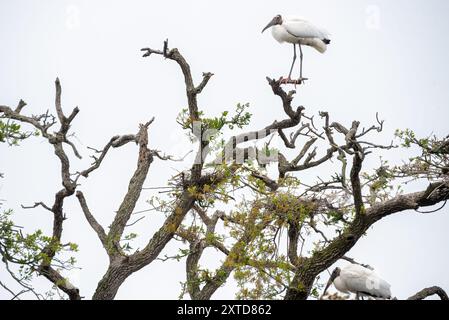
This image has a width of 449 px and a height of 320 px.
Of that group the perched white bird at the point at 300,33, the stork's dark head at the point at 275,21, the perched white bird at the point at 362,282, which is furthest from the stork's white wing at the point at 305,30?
the perched white bird at the point at 362,282

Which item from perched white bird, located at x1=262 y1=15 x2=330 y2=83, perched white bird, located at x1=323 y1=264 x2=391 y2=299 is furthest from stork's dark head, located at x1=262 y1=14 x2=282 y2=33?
perched white bird, located at x1=323 y1=264 x2=391 y2=299

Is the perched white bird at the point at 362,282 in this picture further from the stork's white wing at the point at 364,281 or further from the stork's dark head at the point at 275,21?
the stork's dark head at the point at 275,21

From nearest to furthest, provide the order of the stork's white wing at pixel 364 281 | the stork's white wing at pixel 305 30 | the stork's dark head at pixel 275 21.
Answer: the stork's white wing at pixel 364 281 < the stork's white wing at pixel 305 30 < the stork's dark head at pixel 275 21

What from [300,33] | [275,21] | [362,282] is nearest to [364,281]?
[362,282]

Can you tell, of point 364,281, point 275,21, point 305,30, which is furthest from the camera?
point 275,21

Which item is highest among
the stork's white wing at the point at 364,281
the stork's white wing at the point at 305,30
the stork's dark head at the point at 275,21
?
the stork's dark head at the point at 275,21

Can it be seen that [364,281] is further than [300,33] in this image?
No

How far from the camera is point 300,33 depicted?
46.6ft

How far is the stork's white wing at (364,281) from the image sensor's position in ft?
40.6

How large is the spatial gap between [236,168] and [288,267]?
1739mm

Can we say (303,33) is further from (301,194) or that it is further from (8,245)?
(8,245)

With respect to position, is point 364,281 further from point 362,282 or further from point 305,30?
point 305,30

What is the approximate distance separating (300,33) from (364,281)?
14.1 ft
